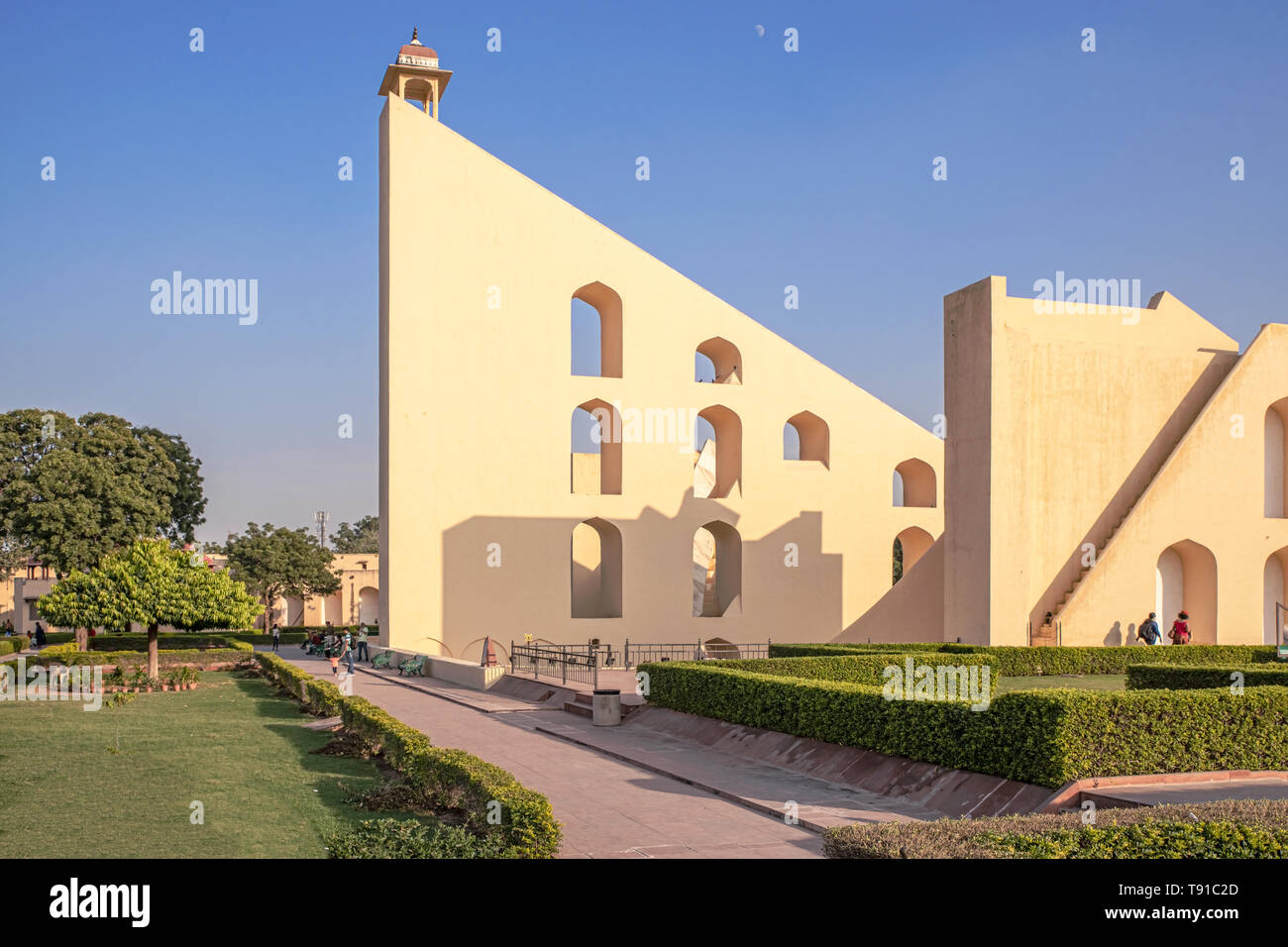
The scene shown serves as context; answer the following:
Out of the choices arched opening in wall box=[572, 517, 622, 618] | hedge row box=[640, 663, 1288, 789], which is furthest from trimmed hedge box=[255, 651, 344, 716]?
arched opening in wall box=[572, 517, 622, 618]

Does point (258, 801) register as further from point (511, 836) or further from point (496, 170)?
point (496, 170)

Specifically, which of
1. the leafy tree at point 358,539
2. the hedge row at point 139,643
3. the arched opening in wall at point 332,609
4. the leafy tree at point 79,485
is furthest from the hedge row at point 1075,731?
the leafy tree at point 358,539

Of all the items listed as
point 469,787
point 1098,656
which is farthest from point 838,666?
point 469,787

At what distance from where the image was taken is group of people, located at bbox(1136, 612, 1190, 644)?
21.6 metres

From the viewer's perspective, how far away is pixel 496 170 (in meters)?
28.8

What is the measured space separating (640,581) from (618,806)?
2009cm

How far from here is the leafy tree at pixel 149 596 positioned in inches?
822

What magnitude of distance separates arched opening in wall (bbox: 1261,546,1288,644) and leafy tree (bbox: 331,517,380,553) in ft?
258

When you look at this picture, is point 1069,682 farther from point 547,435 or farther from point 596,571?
point 596,571

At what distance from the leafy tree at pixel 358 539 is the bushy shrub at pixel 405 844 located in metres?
89.8

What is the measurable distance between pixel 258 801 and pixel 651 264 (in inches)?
891

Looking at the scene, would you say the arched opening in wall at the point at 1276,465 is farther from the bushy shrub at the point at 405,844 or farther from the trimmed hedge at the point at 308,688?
the bushy shrub at the point at 405,844
